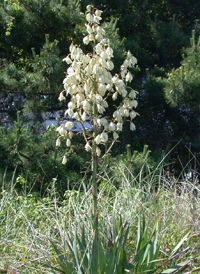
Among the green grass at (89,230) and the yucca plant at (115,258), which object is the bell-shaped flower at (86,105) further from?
the yucca plant at (115,258)

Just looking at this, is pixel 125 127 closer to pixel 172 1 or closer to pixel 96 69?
pixel 172 1

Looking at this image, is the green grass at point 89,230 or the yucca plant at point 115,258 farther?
the green grass at point 89,230

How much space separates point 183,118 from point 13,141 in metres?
4.11

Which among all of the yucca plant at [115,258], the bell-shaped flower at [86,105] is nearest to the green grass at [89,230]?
the yucca plant at [115,258]

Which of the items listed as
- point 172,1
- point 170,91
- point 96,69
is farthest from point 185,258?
point 172,1

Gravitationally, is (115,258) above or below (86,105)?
below

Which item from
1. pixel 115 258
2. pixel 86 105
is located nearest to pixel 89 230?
pixel 115 258

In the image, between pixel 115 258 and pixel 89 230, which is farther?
pixel 89 230

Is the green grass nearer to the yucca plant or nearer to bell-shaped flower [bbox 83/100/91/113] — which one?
the yucca plant

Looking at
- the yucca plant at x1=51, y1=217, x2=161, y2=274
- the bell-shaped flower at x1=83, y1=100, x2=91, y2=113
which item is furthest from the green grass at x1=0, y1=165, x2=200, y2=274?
the bell-shaped flower at x1=83, y1=100, x2=91, y2=113

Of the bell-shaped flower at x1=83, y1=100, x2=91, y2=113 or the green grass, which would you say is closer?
the bell-shaped flower at x1=83, y1=100, x2=91, y2=113

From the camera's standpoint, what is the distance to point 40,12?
576 cm

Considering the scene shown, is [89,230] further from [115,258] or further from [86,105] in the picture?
[86,105]

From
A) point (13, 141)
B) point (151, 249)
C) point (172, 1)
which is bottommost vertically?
point (151, 249)
